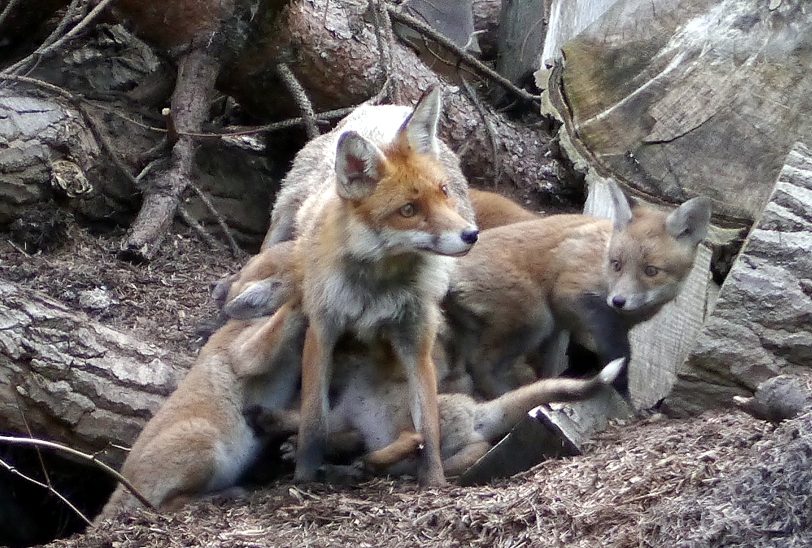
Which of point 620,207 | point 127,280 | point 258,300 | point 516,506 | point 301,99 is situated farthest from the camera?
point 301,99

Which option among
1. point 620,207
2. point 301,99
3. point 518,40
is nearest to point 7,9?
point 301,99

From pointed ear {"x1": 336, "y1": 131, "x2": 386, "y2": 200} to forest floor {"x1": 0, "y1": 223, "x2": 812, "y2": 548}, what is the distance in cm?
146

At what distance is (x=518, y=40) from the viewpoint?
10352 millimetres

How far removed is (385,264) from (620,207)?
147 cm

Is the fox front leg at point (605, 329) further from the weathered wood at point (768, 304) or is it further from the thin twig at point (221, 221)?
the thin twig at point (221, 221)

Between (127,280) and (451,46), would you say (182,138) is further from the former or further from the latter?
(451,46)

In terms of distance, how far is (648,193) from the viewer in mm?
5656

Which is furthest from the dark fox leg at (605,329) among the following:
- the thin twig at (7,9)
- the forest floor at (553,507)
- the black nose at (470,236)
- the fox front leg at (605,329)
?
the thin twig at (7,9)

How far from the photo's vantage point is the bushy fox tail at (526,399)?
4.98 meters

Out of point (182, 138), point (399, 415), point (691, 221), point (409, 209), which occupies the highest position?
point (182, 138)

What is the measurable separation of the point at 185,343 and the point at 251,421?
1.35 metres

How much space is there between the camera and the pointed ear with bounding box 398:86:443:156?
16.7ft

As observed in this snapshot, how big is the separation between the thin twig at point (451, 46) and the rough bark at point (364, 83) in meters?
0.23

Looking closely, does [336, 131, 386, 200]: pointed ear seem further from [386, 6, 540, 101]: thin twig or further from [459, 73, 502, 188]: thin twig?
[386, 6, 540, 101]: thin twig
